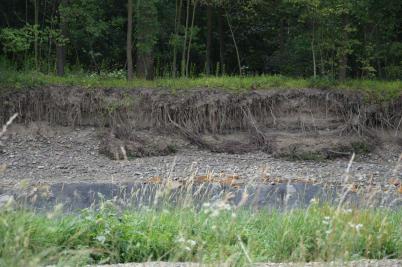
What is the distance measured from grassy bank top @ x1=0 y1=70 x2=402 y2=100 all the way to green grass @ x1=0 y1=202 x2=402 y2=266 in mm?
10948

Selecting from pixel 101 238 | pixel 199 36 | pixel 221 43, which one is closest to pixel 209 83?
pixel 199 36

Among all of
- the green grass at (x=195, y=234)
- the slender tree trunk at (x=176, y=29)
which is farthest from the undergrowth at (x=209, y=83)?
the green grass at (x=195, y=234)

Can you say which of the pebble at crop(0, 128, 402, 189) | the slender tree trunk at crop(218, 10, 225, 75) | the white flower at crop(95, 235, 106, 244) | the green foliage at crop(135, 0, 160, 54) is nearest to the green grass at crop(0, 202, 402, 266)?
the white flower at crop(95, 235, 106, 244)

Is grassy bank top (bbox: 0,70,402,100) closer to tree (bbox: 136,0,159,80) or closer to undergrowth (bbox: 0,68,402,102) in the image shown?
undergrowth (bbox: 0,68,402,102)

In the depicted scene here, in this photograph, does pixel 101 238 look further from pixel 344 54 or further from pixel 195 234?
pixel 344 54

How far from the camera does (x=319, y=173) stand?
1501cm

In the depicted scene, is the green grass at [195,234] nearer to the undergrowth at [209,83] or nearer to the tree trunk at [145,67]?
the undergrowth at [209,83]

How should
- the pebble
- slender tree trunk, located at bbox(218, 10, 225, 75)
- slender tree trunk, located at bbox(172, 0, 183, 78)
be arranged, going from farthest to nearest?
1. slender tree trunk, located at bbox(218, 10, 225, 75)
2. slender tree trunk, located at bbox(172, 0, 183, 78)
3. the pebble

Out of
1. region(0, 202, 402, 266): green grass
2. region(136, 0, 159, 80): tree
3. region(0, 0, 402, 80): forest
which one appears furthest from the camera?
region(0, 0, 402, 80): forest

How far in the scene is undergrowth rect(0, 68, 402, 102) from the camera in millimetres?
17078

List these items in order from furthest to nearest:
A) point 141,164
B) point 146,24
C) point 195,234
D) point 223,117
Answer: point 146,24 < point 223,117 < point 141,164 < point 195,234

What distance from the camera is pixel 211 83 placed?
701 inches

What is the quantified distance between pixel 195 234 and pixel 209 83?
12.0 meters

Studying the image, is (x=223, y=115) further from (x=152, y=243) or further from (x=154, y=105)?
(x=152, y=243)
